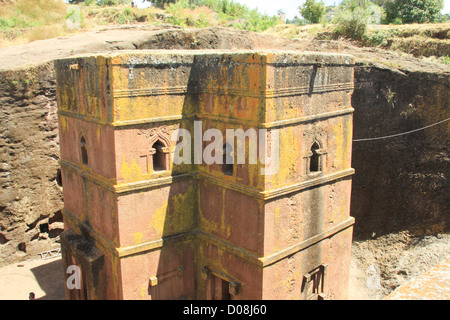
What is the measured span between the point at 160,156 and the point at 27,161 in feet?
20.0

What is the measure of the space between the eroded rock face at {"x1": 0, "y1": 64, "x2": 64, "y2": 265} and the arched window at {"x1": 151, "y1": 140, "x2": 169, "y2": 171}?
589 cm

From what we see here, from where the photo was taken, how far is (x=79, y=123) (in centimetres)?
855

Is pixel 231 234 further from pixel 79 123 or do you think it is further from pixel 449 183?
pixel 449 183

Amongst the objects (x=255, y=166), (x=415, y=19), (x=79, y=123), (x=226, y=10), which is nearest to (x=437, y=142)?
(x=255, y=166)

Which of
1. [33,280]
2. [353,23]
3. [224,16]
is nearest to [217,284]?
[33,280]

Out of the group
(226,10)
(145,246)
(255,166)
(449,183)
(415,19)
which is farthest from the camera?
(226,10)

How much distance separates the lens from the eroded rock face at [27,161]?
1178 centimetres

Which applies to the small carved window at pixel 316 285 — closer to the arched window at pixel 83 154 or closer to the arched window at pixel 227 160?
the arched window at pixel 227 160

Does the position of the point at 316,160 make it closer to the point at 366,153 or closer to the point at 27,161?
the point at 366,153

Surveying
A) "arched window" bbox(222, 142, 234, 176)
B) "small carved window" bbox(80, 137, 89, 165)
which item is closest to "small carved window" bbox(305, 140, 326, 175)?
"arched window" bbox(222, 142, 234, 176)

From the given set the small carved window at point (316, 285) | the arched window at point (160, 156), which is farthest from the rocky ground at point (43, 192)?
the arched window at point (160, 156)

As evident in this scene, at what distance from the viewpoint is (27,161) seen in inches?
479

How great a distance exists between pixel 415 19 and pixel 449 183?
12.4m

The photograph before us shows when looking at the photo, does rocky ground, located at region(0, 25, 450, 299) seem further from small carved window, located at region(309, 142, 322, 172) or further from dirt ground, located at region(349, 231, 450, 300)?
small carved window, located at region(309, 142, 322, 172)
